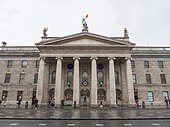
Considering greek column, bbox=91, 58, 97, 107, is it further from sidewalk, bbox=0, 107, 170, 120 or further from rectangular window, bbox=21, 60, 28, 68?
rectangular window, bbox=21, 60, 28, 68

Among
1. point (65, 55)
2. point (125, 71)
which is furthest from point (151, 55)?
point (65, 55)

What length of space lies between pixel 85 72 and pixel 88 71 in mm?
756

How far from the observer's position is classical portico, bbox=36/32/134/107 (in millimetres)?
30797

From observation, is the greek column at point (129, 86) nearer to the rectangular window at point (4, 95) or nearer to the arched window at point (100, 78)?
the arched window at point (100, 78)

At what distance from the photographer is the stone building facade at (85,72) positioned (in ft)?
104

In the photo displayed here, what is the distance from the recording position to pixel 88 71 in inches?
1414

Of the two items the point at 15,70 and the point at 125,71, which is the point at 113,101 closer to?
the point at 125,71

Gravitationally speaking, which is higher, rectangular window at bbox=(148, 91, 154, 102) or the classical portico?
the classical portico

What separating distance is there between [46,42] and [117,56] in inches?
600

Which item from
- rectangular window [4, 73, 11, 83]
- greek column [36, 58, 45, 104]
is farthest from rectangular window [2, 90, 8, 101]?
greek column [36, 58, 45, 104]

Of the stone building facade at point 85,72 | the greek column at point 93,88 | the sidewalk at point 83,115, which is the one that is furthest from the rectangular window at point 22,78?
the sidewalk at point 83,115

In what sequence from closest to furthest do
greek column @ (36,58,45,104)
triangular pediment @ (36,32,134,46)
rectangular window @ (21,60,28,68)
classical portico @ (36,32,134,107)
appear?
greek column @ (36,58,45,104), classical portico @ (36,32,134,107), triangular pediment @ (36,32,134,46), rectangular window @ (21,60,28,68)

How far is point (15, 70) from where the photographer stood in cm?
3703

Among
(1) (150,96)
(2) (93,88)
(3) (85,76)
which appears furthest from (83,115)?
(1) (150,96)
